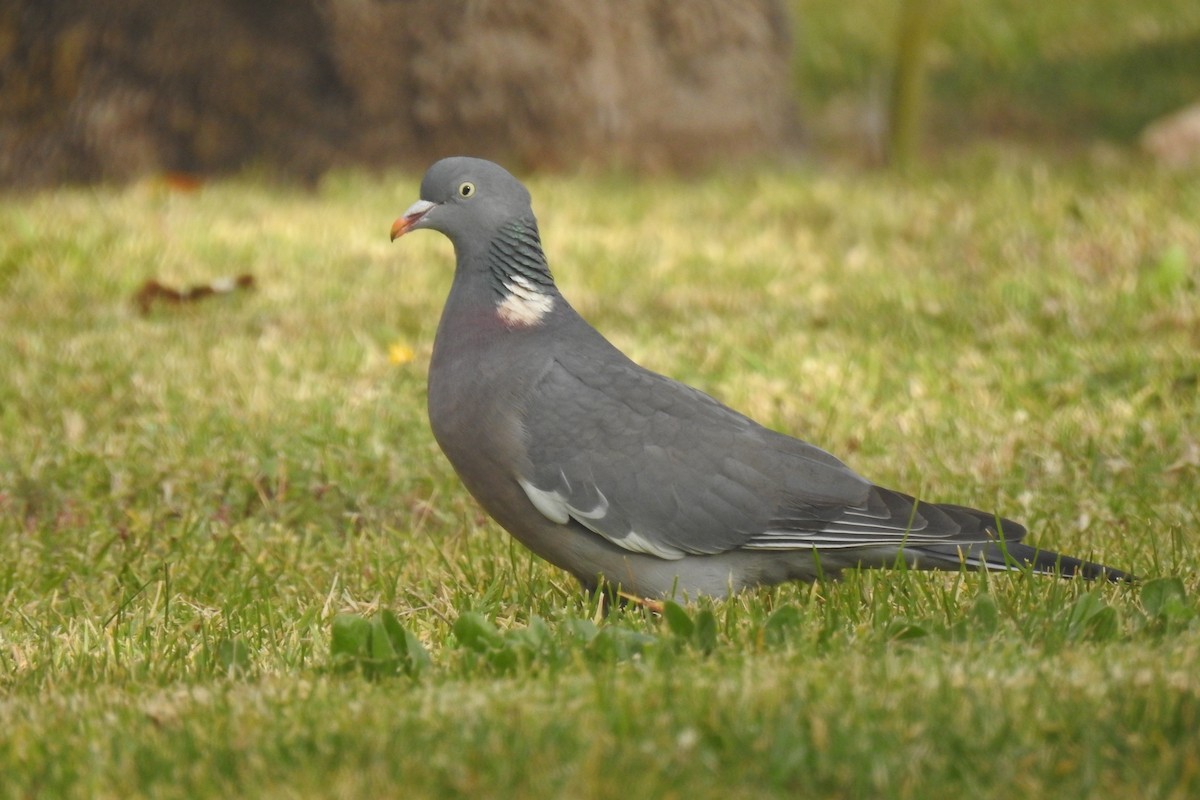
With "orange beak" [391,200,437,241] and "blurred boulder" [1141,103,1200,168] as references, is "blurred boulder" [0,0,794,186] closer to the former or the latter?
"blurred boulder" [1141,103,1200,168]

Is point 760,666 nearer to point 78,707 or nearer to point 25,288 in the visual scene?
point 78,707

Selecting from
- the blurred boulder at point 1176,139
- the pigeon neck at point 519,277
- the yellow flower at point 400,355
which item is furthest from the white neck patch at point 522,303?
the blurred boulder at point 1176,139

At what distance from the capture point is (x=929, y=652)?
116 inches

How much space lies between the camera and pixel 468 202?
3988 mm

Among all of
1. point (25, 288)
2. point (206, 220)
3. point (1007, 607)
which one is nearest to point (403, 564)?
point (1007, 607)

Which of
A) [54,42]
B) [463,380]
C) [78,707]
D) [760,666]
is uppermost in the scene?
[54,42]

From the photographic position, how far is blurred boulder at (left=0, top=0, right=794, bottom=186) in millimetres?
8945

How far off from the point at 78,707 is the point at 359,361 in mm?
3055

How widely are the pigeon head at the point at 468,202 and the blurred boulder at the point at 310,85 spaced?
5.11 meters

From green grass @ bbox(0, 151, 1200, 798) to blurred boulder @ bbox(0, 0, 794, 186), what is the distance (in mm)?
576

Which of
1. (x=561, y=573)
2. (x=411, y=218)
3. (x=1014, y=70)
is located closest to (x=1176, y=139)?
(x=1014, y=70)

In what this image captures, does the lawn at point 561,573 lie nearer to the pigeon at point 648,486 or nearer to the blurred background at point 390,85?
the pigeon at point 648,486

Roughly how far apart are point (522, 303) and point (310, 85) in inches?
222

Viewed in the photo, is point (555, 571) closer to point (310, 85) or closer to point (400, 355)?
point (400, 355)
